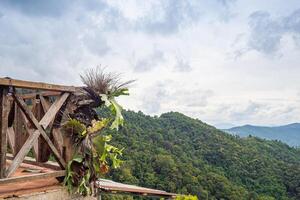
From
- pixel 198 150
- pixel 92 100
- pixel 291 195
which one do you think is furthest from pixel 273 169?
pixel 92 100

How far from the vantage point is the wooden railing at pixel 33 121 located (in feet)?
8.58

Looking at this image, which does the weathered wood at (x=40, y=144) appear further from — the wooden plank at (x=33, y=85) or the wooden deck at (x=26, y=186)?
the wooden plank at (x=33, y=85)

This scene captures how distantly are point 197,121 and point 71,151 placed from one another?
186 feet

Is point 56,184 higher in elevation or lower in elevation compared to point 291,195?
higher

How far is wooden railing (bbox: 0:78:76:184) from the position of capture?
2.62 m

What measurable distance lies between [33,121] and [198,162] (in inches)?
1500

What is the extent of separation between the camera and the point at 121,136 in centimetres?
3316

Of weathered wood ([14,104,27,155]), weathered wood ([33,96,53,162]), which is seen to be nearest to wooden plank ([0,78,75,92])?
weathered wood ([33,96,53,162])

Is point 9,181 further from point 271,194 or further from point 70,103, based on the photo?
point 271,194

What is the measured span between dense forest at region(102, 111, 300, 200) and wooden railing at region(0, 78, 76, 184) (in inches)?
865

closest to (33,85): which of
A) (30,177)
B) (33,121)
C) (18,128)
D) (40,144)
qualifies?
(33,121)

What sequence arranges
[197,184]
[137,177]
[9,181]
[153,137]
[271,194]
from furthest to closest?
[153,137] → [271,194] → [197,184] → [137,177] → [9,181]

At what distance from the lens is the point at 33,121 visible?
9.38 ft

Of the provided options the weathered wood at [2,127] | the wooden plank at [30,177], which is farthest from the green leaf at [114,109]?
the weathered wood at [2,127]
